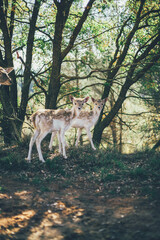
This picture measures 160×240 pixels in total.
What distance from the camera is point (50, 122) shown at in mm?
10469

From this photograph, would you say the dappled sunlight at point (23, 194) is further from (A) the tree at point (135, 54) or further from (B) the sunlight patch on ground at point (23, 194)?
(A) the tree at point (135, 54)

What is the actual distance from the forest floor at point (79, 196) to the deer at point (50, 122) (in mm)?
642

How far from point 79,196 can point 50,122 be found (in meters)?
3.55

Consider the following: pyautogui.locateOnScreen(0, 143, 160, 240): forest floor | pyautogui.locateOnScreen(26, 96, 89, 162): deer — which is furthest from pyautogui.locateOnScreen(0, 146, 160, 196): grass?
pyautogui.locateOnScreen(26, 96, 89, 162): deer

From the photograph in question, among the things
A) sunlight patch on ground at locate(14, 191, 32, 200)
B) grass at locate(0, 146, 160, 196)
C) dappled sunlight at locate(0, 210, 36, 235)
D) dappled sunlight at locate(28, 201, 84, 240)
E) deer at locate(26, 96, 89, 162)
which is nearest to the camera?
dappled sunlight at locate(28, 201, 84, 240)

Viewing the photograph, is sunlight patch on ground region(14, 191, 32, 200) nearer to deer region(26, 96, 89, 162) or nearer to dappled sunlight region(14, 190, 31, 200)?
dappled sunlight region(14, 190, 31, 200)

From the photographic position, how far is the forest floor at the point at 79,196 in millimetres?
5512

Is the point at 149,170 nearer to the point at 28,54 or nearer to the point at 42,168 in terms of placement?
the point at 42,168

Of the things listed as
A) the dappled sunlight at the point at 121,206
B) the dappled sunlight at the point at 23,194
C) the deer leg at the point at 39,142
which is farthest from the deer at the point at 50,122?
the dappled sunlight at the point at 121,206

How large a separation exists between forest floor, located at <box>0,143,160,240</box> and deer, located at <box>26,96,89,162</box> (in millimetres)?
642

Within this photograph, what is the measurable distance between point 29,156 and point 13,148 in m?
1.73

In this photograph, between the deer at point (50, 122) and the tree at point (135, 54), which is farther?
the tree at point (135, 54)

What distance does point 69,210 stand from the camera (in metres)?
6.66

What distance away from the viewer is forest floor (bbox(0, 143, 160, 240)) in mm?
5512
